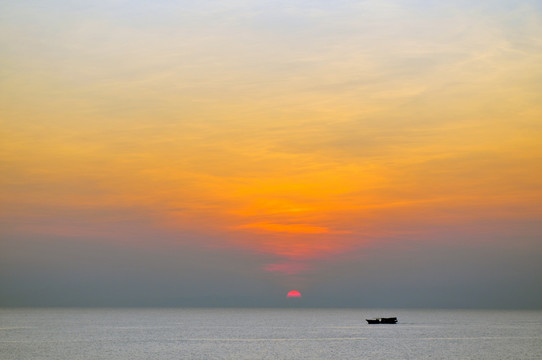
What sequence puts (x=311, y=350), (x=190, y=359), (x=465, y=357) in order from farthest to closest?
(x=311, y=350) < (x=465, y=357) < (x=190, y=359)

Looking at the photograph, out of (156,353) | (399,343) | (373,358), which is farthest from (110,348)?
(399,343)

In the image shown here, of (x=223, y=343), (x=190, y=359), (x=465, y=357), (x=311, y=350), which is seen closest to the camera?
(x=190, y=359)

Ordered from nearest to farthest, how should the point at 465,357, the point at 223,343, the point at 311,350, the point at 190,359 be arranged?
1. the point at 190,359
2. the point at 465,357
3. the point at 311,350
4. the point at 223,343

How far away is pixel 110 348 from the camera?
5876 inches

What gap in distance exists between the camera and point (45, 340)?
17638 cm

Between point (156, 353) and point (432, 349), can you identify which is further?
point (432, 349)

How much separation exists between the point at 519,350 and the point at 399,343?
29667 millimetres

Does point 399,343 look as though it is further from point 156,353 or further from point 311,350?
point 156,353

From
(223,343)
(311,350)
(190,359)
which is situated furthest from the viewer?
(223,343)

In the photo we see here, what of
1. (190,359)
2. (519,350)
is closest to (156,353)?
(190,359)

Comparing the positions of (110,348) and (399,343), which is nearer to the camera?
(110,348)

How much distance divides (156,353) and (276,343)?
39.1 metres

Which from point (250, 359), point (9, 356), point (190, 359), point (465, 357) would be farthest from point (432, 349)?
point (9, 356)

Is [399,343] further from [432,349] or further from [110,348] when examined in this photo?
[110,348]
